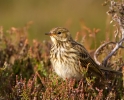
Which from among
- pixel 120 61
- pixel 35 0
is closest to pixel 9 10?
pixel 35 0

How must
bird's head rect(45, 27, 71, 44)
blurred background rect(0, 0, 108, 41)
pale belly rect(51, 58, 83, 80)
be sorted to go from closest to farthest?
pale belly rect(51, 58, 83, 80), bird's head rect(45, 27, 71, 44), blurred background rect(0, 0, 108, 41)

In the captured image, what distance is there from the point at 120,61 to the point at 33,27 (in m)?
5.97

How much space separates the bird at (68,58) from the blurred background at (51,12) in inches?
244

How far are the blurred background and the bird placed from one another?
6.19 metres

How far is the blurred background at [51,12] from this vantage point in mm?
13336

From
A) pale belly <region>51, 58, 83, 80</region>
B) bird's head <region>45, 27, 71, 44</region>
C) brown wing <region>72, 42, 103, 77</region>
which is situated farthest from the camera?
bird's head <region>45, 27, 71, 44</region>

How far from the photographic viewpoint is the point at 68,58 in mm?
6410

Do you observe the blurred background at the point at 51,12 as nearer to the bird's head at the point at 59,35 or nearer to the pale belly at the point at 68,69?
the bird's head at the point at 59,35

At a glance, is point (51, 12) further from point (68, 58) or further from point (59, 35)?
point (68, 58)

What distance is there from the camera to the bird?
252 inches

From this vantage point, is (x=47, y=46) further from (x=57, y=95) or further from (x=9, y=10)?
(x=9, y=10)

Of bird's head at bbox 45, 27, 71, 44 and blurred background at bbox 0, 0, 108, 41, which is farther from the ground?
blurred background at bbox 0, 0, 108, 41

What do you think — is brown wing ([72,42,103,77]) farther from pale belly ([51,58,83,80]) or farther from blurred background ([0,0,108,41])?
blurred background ([0,0,108,41])

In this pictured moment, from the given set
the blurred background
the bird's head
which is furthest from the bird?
the blurred background
